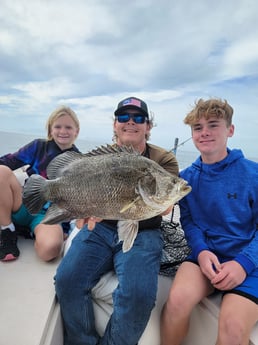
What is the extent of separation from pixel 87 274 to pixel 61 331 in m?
0.41

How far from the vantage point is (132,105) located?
1964 millimetres

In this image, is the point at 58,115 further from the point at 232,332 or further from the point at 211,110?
the point at 232,332

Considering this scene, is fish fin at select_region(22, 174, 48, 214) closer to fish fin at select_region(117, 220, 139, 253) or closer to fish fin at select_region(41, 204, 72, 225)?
fish fin at select_region(41, 204, 72, 225)

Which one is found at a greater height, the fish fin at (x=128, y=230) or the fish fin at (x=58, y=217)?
the fish fin at (x=58, y=217)

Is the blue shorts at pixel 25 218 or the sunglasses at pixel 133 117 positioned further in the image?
the blue shorts at pixel 25 218

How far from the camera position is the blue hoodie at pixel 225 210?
1733mm

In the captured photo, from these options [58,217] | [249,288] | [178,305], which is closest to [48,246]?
[58,217]

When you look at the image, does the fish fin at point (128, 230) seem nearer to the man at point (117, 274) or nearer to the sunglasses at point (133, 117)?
the man at point (117, 274)

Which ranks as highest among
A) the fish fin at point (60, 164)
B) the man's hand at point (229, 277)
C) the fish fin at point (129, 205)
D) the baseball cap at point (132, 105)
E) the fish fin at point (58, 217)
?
the baseball cap at point (132, 105)

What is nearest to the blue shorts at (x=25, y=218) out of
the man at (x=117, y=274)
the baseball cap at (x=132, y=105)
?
the man at (x=117, y=274)

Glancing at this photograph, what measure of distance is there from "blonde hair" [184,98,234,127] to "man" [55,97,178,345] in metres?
0.39

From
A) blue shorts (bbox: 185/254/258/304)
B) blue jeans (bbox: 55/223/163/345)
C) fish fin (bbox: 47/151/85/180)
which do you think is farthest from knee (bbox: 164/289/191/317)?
fish fin (bbox: 47/151/85/180)

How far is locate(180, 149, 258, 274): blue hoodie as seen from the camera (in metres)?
1.73

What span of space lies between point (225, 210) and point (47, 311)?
4.49 feet
